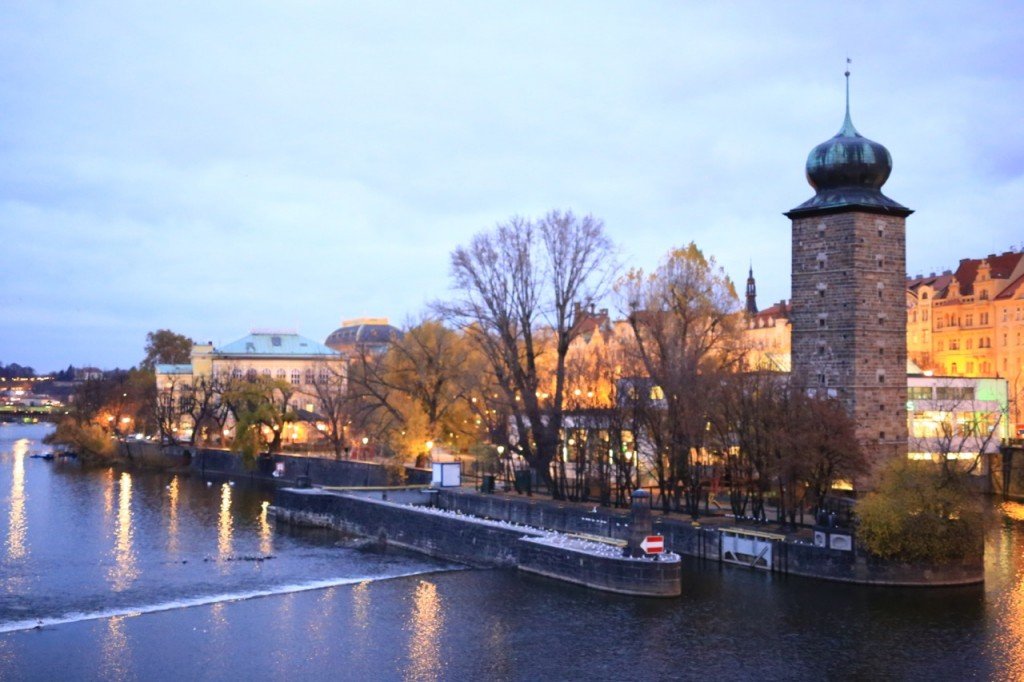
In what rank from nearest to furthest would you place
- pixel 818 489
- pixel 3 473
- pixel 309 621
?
pixel 309 621 < pixel 818 489 < pixel 3 473

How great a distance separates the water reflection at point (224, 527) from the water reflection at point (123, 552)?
3.14 metres

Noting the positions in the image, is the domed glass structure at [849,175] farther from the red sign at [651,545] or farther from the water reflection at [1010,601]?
the red sign at [651,545]

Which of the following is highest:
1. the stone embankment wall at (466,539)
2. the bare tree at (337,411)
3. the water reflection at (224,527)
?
the bare tree at (337,411)

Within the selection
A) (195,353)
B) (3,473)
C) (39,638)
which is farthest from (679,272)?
(195,353)

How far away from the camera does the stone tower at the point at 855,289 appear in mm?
45969

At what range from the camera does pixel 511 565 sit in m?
36.2

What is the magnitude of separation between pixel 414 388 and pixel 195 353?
56755 millimetres

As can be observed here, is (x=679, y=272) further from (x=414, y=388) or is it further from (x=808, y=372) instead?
(x=414, y=388)

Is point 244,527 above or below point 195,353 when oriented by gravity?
below

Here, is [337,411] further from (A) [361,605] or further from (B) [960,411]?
(A) [361,605]

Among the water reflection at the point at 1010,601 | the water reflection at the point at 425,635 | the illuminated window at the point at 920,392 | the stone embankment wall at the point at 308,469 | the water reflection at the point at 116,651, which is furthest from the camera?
the stone embankment wall at the point at 308,469

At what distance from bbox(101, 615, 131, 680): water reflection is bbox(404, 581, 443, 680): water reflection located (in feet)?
20.0

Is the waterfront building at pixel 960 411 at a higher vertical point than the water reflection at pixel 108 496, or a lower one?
higher

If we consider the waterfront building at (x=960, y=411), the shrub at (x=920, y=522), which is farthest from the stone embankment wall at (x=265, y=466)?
the shrub at (x=920, y=522)
